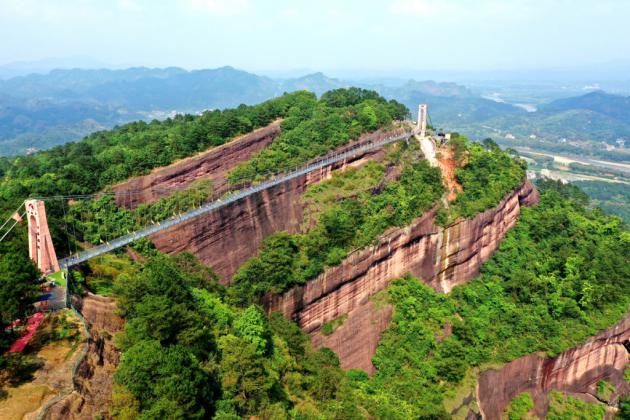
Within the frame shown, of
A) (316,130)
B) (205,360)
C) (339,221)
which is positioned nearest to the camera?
(205,360)

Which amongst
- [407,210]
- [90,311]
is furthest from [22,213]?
[407,210]

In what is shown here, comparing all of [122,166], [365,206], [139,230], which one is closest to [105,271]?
[139,230]

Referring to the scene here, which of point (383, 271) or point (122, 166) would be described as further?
point (383, 271)

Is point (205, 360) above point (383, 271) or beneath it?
above

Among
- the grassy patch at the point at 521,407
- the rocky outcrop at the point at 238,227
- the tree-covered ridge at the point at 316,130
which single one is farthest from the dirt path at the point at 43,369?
the grassy patch at the point at 521,407

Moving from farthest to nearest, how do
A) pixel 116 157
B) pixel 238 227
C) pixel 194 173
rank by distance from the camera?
pixel 194 173 < pixel 116 157 < pixel 238 227

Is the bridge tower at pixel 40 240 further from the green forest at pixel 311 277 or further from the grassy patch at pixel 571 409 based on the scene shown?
the grassy patch at pixel 571 409

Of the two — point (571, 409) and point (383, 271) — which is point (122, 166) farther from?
point (571, 409)
